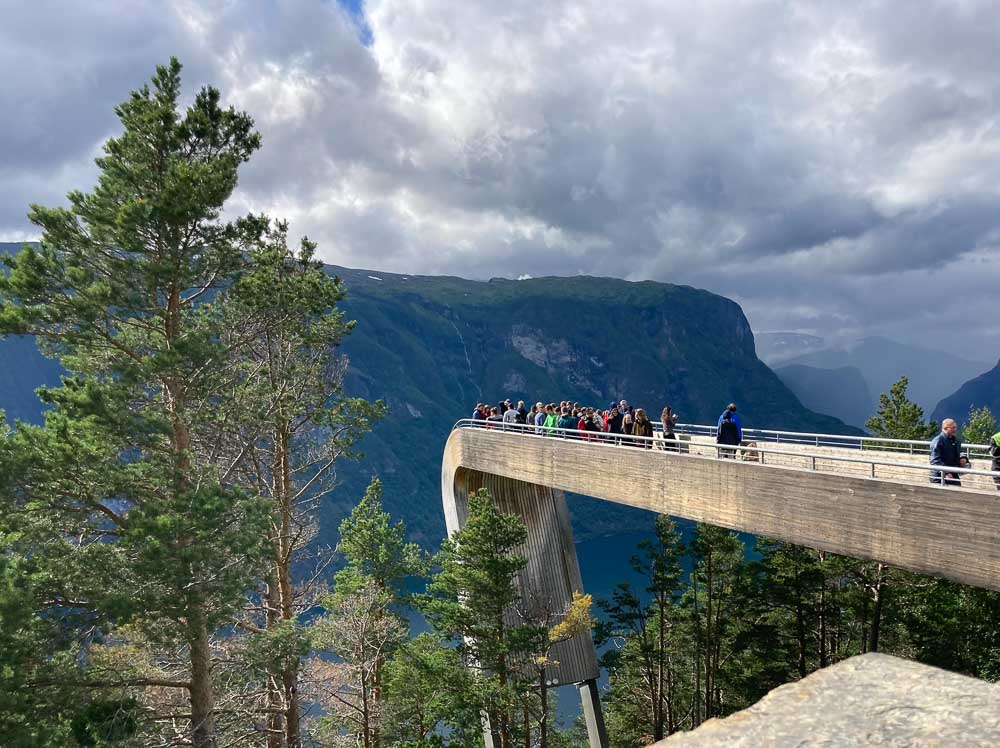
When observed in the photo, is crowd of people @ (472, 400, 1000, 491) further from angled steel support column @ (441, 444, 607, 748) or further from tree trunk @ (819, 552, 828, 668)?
tree trunk @ (819, 552, 828, 668)

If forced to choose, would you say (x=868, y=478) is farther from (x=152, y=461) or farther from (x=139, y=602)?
(x=152, y=461)

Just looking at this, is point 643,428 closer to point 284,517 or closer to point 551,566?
point 551,566

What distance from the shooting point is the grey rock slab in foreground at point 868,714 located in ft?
5.53

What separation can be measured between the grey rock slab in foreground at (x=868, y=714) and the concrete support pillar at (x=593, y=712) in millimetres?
19664

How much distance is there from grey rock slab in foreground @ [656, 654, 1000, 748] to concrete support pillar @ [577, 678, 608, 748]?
19664 millimetres

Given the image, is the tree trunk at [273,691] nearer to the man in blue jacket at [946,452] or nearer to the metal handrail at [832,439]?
the metal handrail at [832,439]

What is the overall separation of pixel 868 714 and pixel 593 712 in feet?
68.7

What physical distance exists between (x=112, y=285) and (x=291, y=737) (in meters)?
10.3

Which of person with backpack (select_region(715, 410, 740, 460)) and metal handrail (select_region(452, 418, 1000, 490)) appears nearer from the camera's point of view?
metal handrail (select_region(452, 418, 1000, 490))

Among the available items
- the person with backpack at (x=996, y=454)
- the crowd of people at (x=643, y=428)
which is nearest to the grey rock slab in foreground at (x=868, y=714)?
the crowd of people at (x=643, y=428)

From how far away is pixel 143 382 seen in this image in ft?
40.5

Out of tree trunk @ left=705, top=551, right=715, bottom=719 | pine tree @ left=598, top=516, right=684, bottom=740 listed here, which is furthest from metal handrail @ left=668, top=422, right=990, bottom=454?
pine tree @ left=598, top=516, right=684, bottom=740

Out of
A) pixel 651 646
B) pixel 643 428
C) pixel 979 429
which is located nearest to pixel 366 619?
pixel 643 428

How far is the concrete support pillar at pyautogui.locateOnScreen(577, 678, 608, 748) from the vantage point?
20.3 m
